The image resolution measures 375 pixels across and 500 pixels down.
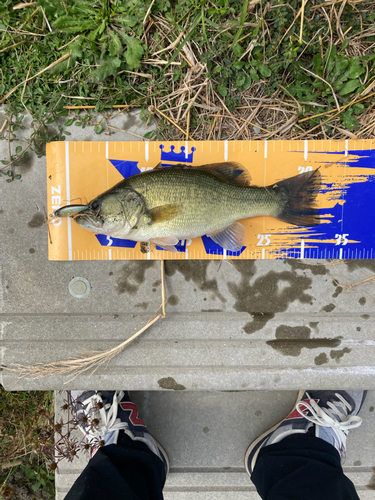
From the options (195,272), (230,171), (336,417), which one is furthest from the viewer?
(336,417)

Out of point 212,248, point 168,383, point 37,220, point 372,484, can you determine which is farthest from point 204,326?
point 372,484

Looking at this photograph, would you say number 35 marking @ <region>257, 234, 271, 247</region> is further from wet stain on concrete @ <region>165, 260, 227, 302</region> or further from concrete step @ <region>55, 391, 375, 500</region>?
concrete step @ <region>55, 391, 375, 500</region>

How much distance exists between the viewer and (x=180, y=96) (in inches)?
104

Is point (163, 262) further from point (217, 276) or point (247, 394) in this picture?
point (247, 394)

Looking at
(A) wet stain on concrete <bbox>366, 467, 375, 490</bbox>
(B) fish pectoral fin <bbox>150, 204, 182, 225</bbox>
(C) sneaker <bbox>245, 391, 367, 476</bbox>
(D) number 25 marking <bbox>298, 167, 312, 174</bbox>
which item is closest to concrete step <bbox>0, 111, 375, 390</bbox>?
(C) sneaker <bbox>245, 391, 367, 476</bbox>

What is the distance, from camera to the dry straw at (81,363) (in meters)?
2.66

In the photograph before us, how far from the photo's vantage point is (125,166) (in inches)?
105

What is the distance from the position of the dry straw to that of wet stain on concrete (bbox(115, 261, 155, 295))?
0.19m

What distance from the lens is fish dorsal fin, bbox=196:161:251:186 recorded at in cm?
253

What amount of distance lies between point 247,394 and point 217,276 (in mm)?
1373

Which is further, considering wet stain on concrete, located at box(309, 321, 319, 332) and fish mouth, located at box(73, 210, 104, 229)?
wet stain on concrete, located at box(309, 321, 319, 332)

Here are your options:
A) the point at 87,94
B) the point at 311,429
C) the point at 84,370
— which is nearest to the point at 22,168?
the point at 87,94

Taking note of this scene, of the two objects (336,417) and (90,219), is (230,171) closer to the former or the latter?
(90,219)

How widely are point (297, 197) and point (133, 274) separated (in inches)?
64.7
